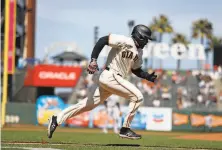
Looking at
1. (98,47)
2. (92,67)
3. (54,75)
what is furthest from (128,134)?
(54,75)

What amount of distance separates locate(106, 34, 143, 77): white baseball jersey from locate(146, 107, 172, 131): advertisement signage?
1927 cm

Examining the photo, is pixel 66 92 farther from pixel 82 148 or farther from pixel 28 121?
pixel 82 148

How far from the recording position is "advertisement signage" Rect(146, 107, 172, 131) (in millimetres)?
27844

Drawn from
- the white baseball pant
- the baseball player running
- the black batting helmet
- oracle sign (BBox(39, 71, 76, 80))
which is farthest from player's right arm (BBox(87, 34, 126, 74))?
oracle sign (BBox(39, 71, 76, 80))

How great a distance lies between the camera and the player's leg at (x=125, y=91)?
8.52m

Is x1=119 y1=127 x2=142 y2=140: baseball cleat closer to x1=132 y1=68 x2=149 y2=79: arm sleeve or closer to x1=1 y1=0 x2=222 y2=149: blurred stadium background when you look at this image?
x1=132 y1=68 x2=149 y2=79: arm sleeve

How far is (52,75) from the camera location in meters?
33.2

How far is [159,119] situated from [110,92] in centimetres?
1939

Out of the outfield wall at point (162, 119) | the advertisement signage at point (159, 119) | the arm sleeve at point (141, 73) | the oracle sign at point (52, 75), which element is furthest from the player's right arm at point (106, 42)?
the oracle sign at point (52, 75)

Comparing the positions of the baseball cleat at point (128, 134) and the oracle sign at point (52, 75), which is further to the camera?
the oracle sign at point (52, 75)

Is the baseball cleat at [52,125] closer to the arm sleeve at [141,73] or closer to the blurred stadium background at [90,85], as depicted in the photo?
the arm sleeve at [141,73]

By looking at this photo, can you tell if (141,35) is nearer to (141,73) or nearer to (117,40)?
(117,40)

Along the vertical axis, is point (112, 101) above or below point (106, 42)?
below

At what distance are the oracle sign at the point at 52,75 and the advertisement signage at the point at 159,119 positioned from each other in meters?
7.09
